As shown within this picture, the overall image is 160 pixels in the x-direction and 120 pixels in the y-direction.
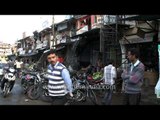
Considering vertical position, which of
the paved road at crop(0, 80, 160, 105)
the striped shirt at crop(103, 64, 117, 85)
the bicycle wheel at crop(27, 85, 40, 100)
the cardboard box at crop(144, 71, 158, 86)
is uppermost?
the striped shirt at crop(103, 64, 117, 85)

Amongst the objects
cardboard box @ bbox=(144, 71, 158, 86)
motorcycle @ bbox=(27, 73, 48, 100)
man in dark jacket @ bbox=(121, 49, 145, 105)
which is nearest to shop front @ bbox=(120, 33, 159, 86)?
cardboard box @ bbox=(144, 71, 158, 86)

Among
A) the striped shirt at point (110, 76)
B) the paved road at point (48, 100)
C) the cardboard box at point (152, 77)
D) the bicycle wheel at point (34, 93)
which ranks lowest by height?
the paved road at point (48, 100)

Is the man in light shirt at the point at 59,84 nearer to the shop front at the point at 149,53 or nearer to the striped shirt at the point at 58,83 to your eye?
the striped shirt at the point at 58,83

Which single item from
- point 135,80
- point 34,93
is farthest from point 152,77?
point 135,80

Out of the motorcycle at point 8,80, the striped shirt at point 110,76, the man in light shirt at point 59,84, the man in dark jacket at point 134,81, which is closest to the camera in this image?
the man in light shirt at point 59,84

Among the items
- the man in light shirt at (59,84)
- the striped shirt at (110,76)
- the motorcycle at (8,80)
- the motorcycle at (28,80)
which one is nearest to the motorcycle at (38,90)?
the motorcycle at (8,80)

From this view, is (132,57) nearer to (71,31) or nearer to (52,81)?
(52,81)

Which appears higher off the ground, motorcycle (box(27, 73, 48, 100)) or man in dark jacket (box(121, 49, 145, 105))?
man in dark jacket (box(121, 49, 145, 105))

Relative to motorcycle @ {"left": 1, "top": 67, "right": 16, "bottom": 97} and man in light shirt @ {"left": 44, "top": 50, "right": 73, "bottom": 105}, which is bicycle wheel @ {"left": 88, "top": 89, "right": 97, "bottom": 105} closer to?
motorcycle @ {"left": 1, "top": 67, "right": 16, "bottom": 97}

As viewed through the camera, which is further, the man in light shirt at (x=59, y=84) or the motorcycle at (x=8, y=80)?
the motorcycle at (x=8, y=80)

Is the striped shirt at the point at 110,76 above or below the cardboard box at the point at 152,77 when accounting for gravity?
above

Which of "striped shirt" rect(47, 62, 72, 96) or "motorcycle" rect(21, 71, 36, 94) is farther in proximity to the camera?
"motorcycle" rect(21, 71, 36, 94)
